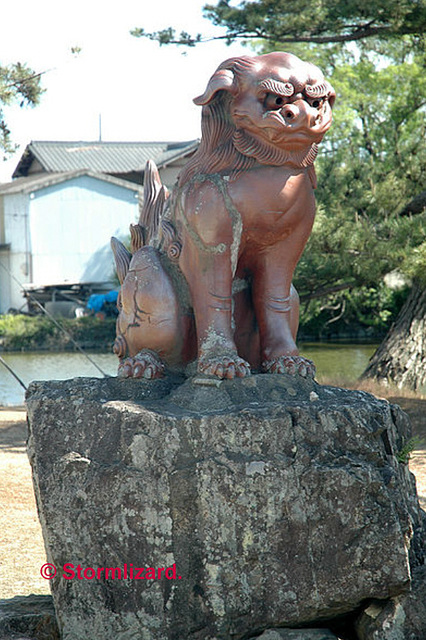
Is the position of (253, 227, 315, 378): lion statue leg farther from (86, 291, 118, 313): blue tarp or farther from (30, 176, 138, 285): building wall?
(30, 176, 138, 285): building wall

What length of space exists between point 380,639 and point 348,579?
0.67ft

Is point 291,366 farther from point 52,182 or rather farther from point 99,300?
point 52,182

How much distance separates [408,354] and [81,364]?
7557 mm

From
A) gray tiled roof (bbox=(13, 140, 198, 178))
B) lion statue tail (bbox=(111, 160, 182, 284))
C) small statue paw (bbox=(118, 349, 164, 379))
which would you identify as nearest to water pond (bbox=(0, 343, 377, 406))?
lion statue tail (bbox=(111, 160, 182, 284))

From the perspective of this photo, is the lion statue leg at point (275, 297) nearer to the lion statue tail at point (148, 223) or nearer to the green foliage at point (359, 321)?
the lion statue tail at point (148, 223)

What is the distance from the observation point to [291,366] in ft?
8.99

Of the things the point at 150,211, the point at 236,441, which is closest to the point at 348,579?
the point at 236,441

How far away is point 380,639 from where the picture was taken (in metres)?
2.36

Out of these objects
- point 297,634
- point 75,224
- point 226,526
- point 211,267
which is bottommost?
point 75,224

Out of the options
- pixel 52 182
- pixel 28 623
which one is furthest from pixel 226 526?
pixel 52 182

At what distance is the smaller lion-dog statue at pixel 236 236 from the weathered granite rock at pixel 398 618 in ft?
2.56

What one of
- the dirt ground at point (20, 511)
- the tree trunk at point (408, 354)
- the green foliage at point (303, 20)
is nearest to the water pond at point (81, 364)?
the tree trunk at point (408, 354)

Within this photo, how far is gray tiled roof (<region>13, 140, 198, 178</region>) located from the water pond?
7.90 metres

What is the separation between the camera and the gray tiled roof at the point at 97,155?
23047mm
